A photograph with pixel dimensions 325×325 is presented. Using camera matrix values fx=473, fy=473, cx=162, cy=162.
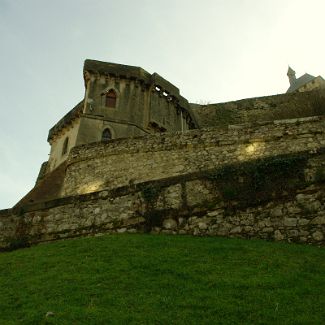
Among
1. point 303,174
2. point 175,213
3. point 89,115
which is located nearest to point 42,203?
point 175,213

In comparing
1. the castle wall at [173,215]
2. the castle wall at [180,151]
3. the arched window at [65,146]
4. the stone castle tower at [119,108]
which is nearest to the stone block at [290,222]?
the castle wall at [173,215]

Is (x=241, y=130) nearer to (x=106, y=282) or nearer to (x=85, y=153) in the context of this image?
(x=85, y=153)

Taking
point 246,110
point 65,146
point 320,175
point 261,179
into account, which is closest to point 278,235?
point 261,179

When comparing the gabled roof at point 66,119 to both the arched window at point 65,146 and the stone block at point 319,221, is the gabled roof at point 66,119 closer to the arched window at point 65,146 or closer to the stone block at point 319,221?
the arched window at point 65,146

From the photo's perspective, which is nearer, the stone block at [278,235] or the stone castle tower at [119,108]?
the stone block at [278,235]

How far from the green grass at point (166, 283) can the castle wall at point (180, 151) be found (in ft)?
25.7

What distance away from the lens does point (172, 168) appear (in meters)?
17.8

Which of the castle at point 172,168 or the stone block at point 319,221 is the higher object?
the castle at point 172,168

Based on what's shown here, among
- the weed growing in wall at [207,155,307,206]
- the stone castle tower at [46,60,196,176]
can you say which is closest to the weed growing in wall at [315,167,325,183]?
Result: the weed growing in wall at [207,155,307,206]

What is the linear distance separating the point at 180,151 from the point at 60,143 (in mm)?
11277

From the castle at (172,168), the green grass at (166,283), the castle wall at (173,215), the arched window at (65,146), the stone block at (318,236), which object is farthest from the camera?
the arched window at (65,146)

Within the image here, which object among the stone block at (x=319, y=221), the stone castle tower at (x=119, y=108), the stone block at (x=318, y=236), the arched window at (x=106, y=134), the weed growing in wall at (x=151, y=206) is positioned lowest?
the stone block at (x=318, y=236)

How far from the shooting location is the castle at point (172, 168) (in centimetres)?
994

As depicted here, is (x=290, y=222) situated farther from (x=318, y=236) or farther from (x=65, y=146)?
(x=65, y=146)
